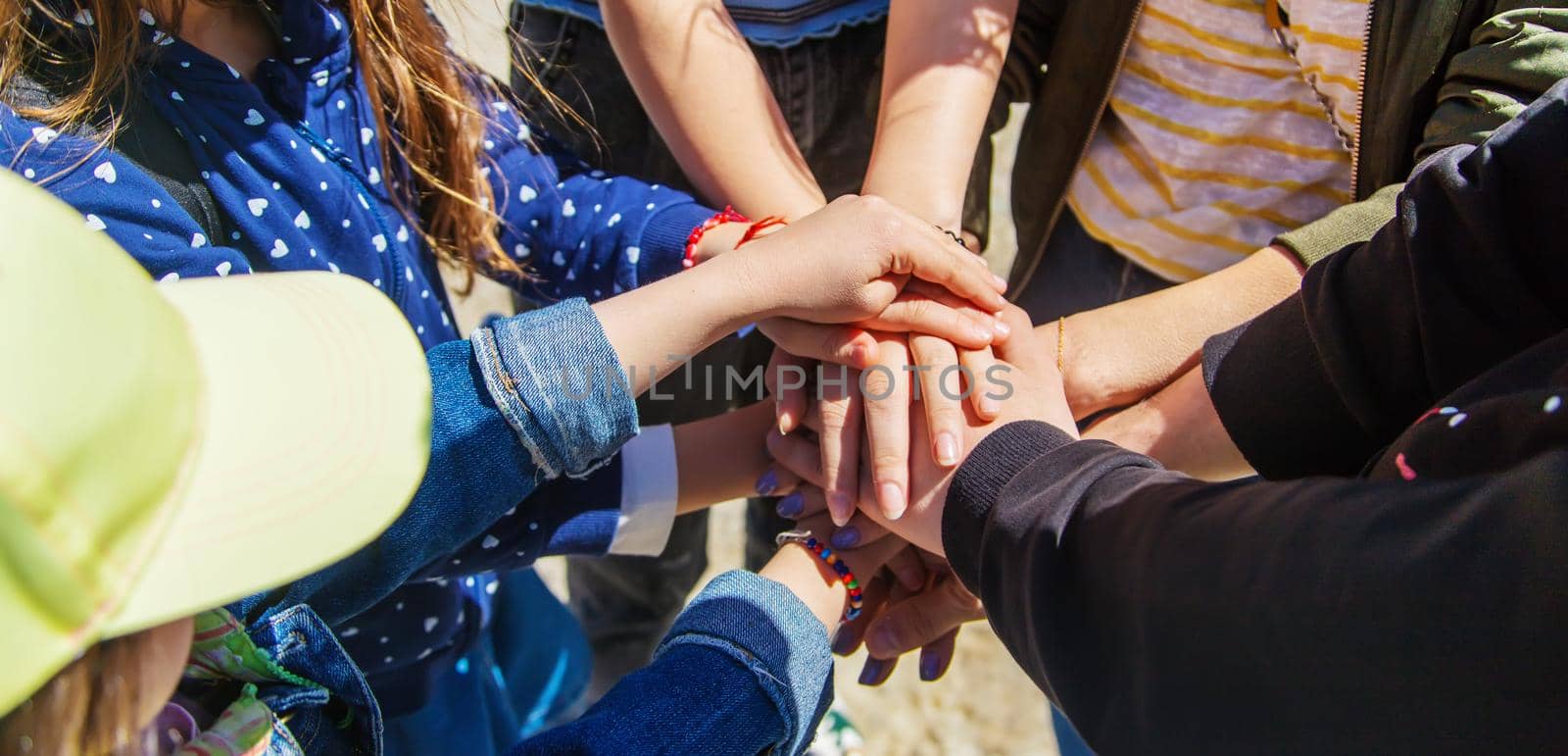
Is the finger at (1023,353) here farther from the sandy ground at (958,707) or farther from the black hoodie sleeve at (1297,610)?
the sandy ground at (958,707)

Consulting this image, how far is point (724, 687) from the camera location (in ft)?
3.39

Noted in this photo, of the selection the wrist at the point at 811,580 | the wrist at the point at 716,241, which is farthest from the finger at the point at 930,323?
the wrist at the point at 811,580

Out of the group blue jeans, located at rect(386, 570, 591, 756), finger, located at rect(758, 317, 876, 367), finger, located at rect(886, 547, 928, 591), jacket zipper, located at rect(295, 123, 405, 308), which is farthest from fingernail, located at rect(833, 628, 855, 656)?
jacket zipper, located at rect(295, 123, 405, 308)

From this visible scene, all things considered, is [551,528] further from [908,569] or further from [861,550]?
[908,569]

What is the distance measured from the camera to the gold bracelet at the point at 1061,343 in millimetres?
1397

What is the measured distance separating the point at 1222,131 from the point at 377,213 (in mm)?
1112

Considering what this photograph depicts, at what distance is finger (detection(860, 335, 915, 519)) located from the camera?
125 cm

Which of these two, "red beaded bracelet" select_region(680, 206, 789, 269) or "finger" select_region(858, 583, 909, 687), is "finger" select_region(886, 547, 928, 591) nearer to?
"finger" select_region(858, 583, 909, 687)

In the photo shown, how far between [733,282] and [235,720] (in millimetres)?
668

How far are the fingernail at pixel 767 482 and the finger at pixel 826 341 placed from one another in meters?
0.18

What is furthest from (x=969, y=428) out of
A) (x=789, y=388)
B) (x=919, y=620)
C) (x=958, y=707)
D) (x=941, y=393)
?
(x=958, y=707)

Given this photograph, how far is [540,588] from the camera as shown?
180 cm

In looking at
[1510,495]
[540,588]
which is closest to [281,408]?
[1510,495]

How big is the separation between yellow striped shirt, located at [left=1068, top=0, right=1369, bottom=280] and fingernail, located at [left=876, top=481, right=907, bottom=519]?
584 mm
